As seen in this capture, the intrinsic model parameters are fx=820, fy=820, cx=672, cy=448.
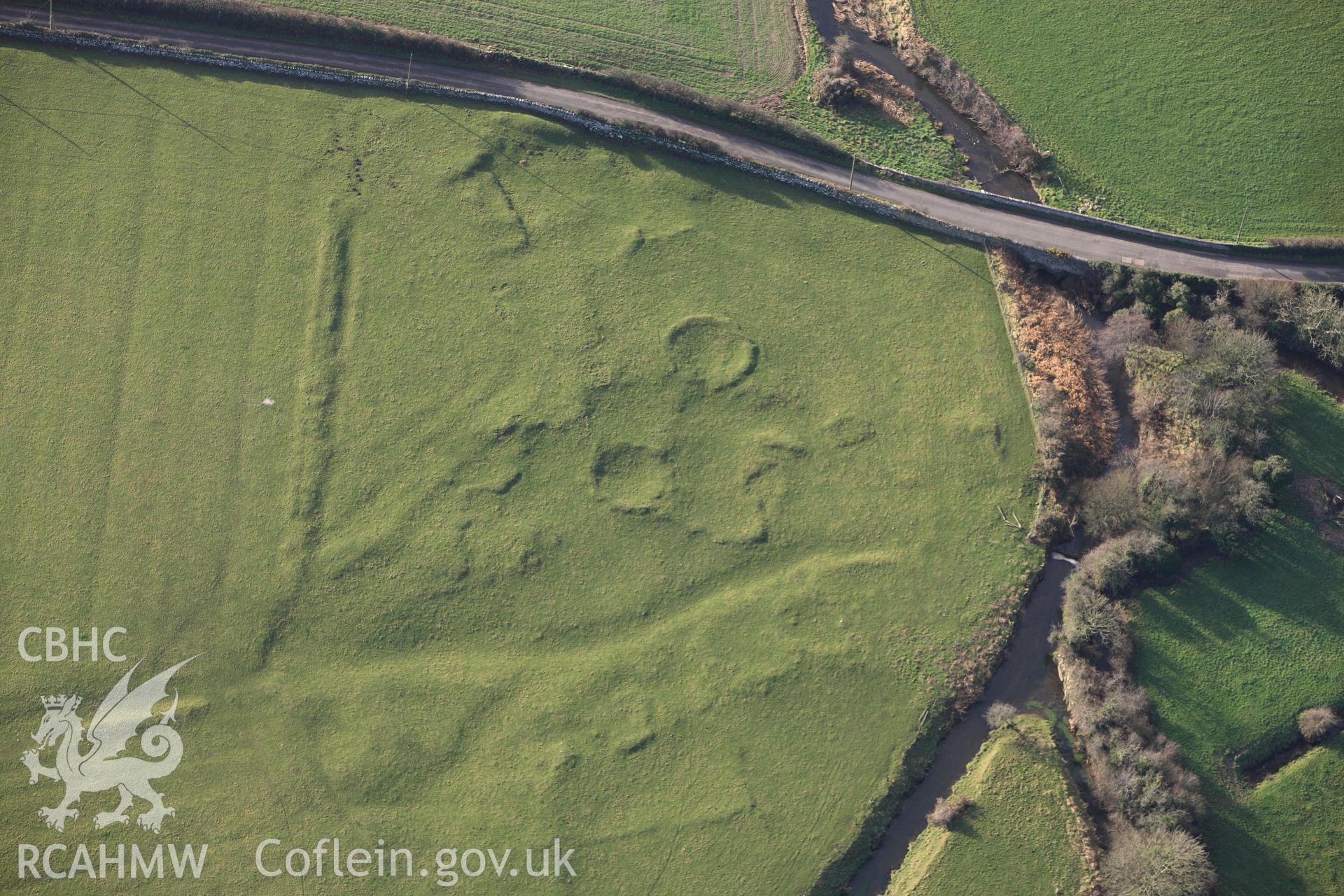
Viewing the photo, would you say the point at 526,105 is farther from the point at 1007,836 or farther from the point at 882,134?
the point at 1007,836

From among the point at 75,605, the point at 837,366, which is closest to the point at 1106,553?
the point at 837,366

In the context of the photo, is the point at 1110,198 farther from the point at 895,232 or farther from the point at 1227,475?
the point at 1227,475

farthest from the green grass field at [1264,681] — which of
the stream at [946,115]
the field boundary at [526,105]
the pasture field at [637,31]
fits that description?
the pasture field at [637,31]

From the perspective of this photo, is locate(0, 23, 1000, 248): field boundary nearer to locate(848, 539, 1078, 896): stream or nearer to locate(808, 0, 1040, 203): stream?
locate(808, 0, 1040, 203): stream

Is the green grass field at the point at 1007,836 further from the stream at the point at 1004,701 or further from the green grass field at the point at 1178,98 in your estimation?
the green grass field at the point at 1178,98

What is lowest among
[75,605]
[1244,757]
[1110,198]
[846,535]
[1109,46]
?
[1244,757]
